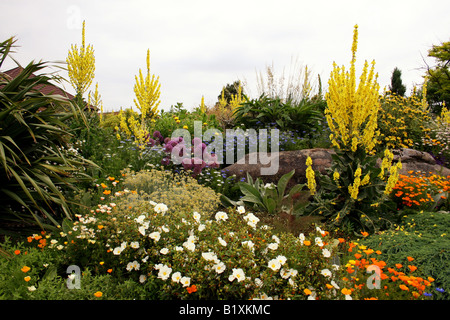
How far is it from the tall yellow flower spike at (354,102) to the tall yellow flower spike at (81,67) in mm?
5245

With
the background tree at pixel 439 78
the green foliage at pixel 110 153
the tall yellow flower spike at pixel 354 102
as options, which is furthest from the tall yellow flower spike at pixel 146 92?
the background tree at pixel 439 78

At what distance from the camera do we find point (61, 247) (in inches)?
119

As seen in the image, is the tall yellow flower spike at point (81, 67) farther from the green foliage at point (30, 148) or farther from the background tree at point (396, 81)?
the background tree at point (396, 81)

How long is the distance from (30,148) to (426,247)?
4357 mm

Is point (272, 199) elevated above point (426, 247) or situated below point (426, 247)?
above

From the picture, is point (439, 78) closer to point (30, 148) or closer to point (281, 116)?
point (281, 116)

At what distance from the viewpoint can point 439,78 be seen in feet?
77.7

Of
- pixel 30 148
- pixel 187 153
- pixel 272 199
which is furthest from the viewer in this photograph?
pixel 187 153

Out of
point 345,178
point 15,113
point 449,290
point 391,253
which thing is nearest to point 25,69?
point 15,113

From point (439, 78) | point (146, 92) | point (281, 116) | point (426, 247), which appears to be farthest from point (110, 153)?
point (439, 78)

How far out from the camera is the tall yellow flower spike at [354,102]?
4.18m

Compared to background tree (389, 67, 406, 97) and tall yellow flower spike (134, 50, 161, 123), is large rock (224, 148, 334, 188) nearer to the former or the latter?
tall yellow flower spike (134, 50, 161, 123)

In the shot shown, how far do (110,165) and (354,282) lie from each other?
3979 mm
